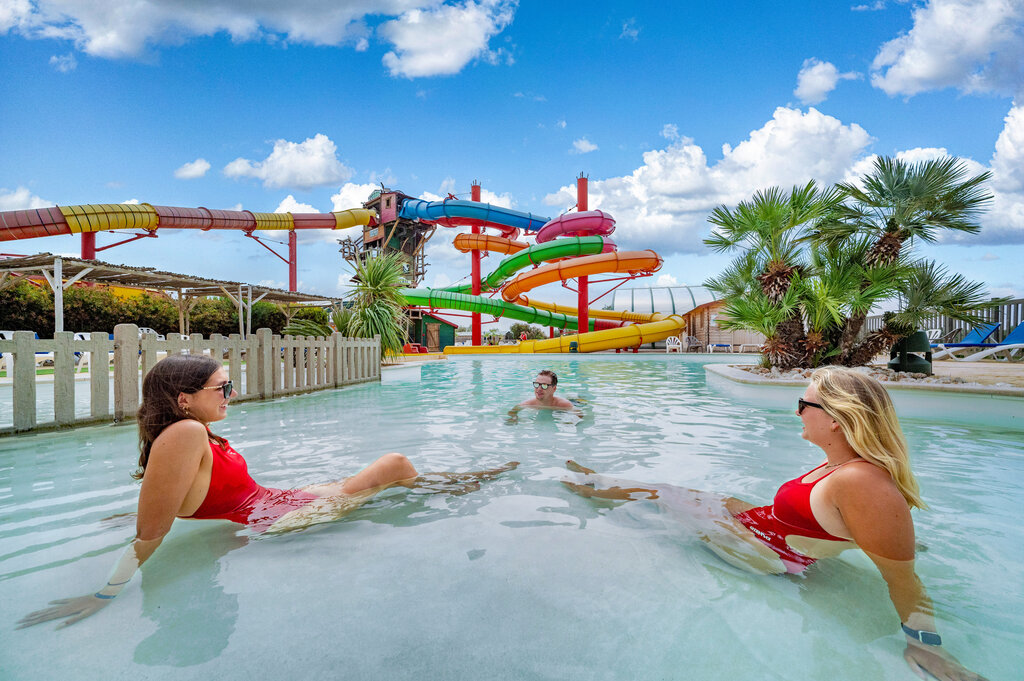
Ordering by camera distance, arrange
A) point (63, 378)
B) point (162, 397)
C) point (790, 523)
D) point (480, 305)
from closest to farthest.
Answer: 1. point (162, 397)
2. point (790, 523)
3. point (63, 378)
4. point (480, 305)

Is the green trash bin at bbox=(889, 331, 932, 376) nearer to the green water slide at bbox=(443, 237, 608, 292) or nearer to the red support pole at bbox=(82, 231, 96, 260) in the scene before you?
the green water slide at bbox=(443, 237, 608, 292)

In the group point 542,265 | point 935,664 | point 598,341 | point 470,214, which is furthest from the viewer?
point 470,214

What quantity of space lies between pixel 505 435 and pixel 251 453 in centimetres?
231

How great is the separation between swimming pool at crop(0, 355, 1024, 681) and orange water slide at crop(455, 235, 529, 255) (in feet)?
76.1

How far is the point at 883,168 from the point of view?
9.56 meters

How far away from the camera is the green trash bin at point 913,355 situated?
9.48 m

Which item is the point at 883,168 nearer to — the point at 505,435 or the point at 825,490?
the point at 505,435

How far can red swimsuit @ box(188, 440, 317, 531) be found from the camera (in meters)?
2.24

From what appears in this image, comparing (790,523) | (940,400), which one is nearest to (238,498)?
(790,523)

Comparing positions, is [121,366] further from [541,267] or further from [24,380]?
[541,267]

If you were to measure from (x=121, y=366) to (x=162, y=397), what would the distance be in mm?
4217

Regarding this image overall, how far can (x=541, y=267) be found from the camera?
2298 centimetres

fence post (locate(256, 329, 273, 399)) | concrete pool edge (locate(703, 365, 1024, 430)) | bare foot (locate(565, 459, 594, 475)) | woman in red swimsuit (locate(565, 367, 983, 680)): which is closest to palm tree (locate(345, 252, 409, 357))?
fence post (locate(256, 329, 273, 399))

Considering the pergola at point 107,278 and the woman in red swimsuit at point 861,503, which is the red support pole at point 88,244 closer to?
the pergola at point 107,278
